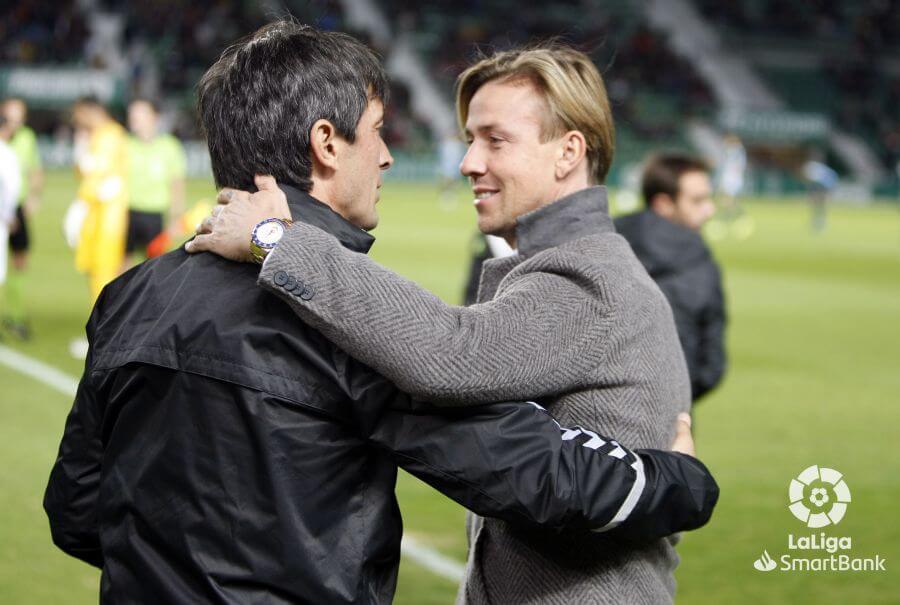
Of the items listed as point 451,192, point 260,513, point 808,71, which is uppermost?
point 260,513

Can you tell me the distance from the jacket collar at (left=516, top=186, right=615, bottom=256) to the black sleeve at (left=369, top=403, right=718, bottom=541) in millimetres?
590

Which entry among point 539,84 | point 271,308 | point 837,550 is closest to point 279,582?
point 271,308

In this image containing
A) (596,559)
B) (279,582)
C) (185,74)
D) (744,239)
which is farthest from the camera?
(185,74)

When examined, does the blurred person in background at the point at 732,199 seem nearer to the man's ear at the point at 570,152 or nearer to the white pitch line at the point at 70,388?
the white pitch line at the point at 70,388

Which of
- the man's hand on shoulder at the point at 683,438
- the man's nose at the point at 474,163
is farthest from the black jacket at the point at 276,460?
the man's nose at the point at 474,163

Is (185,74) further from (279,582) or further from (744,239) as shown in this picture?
(279,582)

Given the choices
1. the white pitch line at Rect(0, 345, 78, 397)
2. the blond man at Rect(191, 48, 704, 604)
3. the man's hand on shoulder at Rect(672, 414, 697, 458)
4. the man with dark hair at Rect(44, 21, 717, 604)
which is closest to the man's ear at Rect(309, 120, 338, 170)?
the man with dark hair at Rect(44, 21, 717, 604)

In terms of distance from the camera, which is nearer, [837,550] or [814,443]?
[837,550]

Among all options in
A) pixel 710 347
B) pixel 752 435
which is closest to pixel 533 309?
pixel 710 347

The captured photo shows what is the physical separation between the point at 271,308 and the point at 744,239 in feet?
85.8

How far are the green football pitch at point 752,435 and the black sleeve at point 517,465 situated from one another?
10.4ft

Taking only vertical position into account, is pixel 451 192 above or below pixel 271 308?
below

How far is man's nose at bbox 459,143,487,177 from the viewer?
2828mm

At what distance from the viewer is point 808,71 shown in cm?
5403
